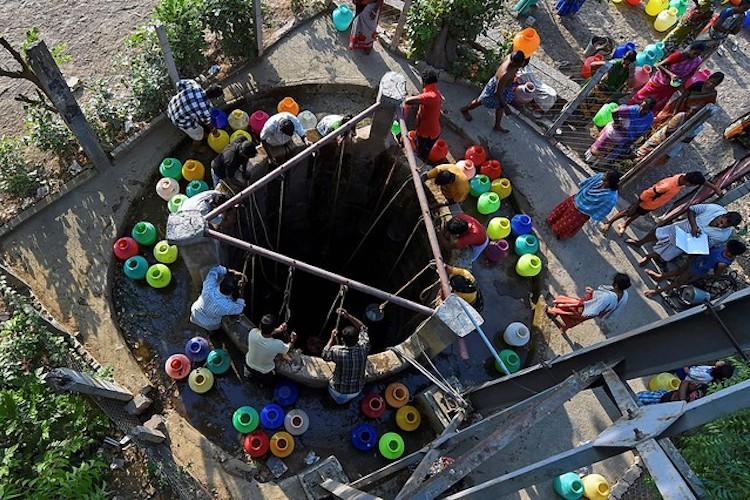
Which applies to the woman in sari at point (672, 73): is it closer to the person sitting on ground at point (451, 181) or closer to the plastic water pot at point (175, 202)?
the person sitting on ground at point (451, 181)

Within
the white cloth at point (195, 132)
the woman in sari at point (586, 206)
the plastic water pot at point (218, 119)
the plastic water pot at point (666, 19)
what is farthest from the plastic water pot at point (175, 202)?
the plastic water pot at point (666, 19)

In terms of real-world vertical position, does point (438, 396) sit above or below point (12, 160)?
below

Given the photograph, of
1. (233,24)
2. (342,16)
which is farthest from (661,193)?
(233,24)

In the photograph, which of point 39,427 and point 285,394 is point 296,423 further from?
point 39,427

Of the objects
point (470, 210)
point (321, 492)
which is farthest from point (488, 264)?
point (321, 492)

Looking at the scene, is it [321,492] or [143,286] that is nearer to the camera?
[321,492]

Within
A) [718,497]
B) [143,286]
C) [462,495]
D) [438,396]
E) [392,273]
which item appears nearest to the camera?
[718,497]

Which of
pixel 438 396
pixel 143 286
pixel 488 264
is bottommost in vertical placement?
pixel 438 396

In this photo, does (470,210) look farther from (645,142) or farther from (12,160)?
(12,160)
